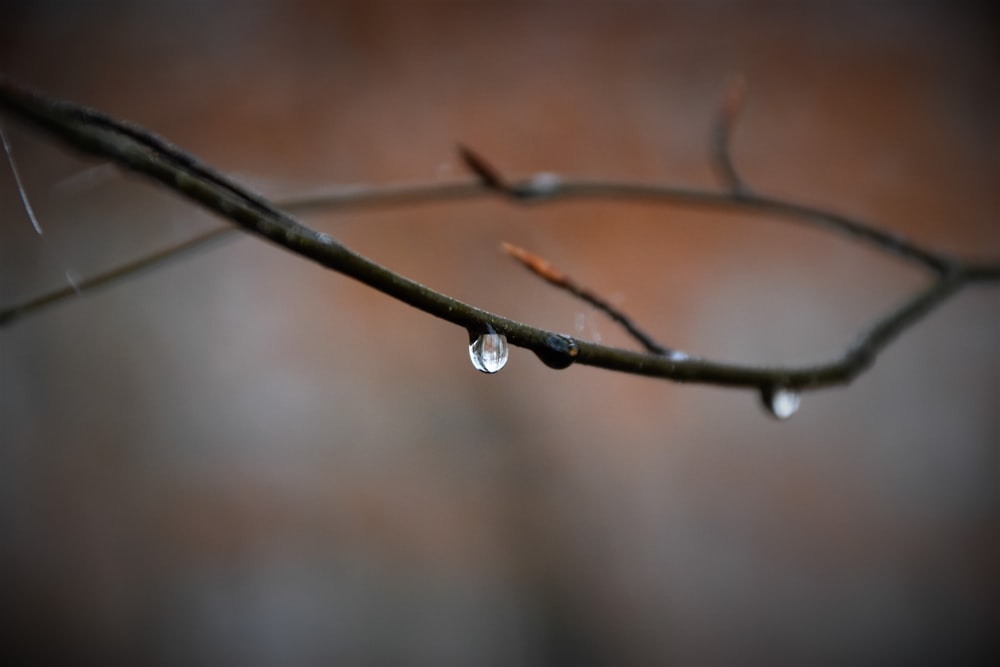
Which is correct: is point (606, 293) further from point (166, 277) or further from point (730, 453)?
point (166, 277)

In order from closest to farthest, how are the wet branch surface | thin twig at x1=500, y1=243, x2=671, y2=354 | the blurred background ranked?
1. the wet branch surface
2. thin twig at x1=500, y1=243, x2=671, y2=354
3. the blurred background

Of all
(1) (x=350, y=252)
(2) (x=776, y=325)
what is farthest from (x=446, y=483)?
(1) (x=350, y=252)

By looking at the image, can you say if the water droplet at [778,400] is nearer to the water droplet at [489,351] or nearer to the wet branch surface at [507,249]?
the wet branch surface at [507,249]

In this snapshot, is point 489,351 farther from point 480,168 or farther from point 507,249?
point 480,168

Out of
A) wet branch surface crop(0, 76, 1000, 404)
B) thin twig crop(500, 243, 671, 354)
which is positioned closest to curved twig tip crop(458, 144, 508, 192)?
wet branch surface crop(0, 76, 1000, 404)

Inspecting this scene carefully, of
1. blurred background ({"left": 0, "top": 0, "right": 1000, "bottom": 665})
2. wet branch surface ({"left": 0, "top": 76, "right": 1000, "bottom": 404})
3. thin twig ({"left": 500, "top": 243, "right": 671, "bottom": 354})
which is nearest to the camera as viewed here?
wet branch surface ({"left": 0, "top": 76, "right": 1000, "bottom": 404})

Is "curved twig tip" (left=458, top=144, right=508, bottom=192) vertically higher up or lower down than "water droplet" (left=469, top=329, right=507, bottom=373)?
higher up

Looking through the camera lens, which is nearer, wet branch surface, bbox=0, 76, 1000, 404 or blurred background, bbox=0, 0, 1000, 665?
wet branch surface, bbox=0, 76, 1000, 404

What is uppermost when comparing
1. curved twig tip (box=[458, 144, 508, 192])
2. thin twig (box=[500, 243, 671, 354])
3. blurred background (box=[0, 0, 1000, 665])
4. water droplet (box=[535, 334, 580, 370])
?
blurred background (box=[0, 0, 1000, 665])

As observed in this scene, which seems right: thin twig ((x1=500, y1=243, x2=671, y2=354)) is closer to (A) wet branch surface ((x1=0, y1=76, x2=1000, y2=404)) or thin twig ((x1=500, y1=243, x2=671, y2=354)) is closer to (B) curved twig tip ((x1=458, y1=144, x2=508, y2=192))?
(A) wet branch surface ((x1=0, y1=76, x2=1000, y2=404))
